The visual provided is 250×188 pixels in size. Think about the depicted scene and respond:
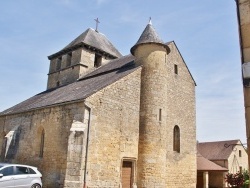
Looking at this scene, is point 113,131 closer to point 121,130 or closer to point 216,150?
Answer: point 121,130

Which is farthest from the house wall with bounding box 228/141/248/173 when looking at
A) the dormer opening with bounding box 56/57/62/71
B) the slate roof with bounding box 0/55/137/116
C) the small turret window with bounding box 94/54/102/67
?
the dormer opening with bounding box 56/57/62/71

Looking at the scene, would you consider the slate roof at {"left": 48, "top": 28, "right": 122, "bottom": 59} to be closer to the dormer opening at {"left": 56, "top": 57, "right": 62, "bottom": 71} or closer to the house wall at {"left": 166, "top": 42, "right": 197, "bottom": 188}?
the dormer opening at {"left": 56, "top": 57, "right": 62, "bottom": 71}

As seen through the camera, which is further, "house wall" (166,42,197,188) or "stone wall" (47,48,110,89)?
"stone wall" (47,48,110,89)

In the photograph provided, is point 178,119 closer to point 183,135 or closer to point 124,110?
point 183,135

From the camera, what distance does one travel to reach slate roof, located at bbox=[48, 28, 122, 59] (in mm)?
24056

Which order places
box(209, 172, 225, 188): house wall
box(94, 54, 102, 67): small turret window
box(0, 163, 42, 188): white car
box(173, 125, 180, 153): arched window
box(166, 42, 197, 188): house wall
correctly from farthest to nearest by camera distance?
box(94, 54, 102, 67): small turret window → box(209, 172, 225, 188): house wall → box(173, 125, 180, 153): arched window → box(166, 42, 197, 188): house wall → box(0, 163, 42, 188): white car

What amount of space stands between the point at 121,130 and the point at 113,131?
0.58m

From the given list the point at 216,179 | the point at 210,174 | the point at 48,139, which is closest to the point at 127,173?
the point at 48,139

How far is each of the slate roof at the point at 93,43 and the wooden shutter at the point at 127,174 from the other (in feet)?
41.7

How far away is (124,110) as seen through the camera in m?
14.5

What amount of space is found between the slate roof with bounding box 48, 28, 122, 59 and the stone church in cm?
580

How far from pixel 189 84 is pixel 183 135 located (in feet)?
12.6

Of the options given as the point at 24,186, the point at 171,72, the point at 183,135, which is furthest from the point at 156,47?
the point at 24,186

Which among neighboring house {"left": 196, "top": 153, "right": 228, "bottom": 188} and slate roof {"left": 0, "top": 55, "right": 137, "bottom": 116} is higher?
slate roof {"left": 0, "top": 55, "right": 137, "bottom": 116}
